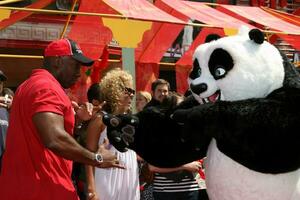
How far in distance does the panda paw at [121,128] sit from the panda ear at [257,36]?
2.47ft

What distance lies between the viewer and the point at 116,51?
8.05m

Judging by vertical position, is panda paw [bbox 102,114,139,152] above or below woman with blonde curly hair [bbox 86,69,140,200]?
above

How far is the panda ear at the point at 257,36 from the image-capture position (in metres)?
2.96

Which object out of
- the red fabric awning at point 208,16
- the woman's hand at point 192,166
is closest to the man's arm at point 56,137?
the woman's hand at point 192,166

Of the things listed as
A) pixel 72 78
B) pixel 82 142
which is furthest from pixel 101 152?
pixel 82 142

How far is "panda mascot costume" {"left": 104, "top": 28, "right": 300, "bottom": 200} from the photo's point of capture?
2820mm

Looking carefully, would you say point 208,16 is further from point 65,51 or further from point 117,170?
point 65,51

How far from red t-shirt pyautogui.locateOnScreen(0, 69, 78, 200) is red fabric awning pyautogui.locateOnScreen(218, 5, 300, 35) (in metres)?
4.55

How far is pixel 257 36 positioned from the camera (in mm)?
2963

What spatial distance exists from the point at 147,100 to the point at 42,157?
2.56 meters

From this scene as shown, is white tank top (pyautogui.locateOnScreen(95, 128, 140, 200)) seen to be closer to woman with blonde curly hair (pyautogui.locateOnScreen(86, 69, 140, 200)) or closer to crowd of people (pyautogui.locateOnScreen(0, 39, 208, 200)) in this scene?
woman with blonde curly hair (pyautogui.locateOnScreen(86, 69, 140, 200))

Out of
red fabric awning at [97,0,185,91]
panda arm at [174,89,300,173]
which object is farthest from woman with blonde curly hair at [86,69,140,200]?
red fabric awning at [97,0,185,91]

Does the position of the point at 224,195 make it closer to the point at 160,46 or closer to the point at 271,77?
the point at 271,77

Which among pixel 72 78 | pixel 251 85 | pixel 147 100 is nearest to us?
pixel 251 85
